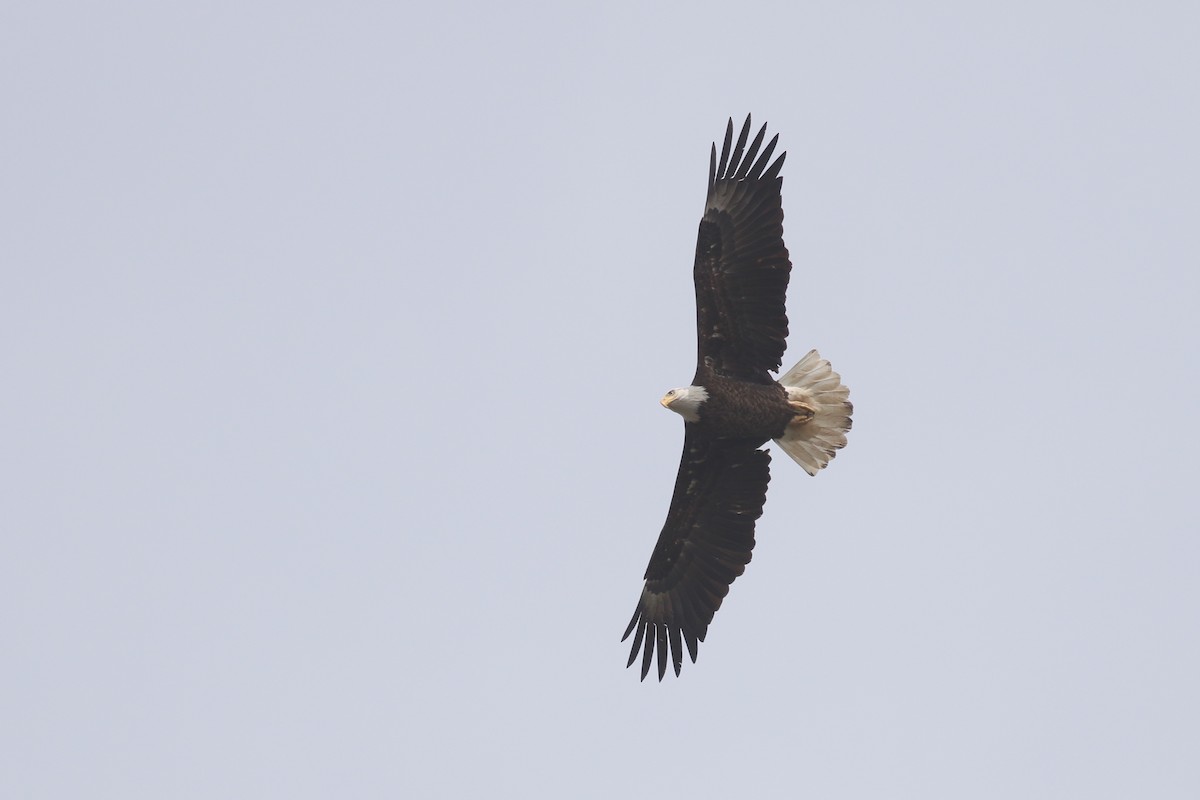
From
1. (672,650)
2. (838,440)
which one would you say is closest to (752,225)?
(838,440)

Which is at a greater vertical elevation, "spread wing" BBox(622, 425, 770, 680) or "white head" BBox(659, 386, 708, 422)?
"white head" BBox(659, 386, 708, 422)

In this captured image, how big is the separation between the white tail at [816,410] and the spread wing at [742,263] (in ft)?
0.98

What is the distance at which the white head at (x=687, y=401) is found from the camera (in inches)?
603

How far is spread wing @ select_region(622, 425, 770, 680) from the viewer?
1588 centimetres

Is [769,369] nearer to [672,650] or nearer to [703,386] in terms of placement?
[703,386]

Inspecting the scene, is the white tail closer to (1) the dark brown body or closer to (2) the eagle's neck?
(1) the dark brown body

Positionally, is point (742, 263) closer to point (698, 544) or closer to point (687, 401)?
point (687, 401)

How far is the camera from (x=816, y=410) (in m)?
15.4

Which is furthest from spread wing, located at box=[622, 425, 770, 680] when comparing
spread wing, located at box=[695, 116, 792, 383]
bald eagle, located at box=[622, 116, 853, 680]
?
spread wing, located at box=[695, 116, 792, 383]

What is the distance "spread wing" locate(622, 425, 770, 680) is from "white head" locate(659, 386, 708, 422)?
0.83 feet

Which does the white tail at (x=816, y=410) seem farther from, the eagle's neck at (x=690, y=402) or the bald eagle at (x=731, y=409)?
the eagle's neck at (x=690, y=402)

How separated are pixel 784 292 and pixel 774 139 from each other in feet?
4.09

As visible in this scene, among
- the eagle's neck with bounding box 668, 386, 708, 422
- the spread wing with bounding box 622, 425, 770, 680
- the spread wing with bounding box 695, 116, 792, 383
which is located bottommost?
the spread wing with bounding box 622, 425, 770, 680

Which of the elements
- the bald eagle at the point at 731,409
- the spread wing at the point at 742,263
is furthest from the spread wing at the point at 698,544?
the spread wing at the point at 742,263
